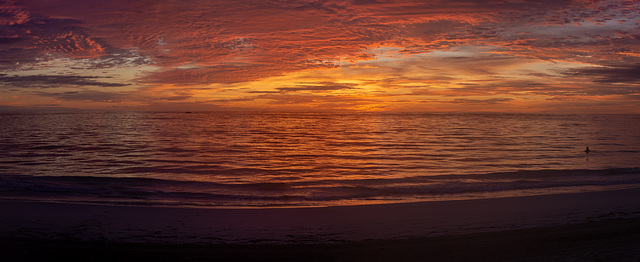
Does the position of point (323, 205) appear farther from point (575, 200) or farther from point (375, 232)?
point (575, 200)

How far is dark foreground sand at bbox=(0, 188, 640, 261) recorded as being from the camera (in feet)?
21.5

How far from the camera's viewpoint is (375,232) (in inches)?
318

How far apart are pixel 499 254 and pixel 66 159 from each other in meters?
22.1

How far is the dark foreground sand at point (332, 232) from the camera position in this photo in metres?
6.56

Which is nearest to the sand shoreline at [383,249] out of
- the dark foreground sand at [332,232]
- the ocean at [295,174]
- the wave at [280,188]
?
the dark foreground sand at [332,232]

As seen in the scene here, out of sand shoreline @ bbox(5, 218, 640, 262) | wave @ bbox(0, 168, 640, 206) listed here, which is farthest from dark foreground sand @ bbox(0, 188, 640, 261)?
wave @ bbox(0, 168, 640, 206)

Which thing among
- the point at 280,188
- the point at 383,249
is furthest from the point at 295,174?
the point at 383,249

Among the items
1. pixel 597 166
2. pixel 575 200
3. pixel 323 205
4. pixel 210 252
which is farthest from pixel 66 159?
pixel 597 166

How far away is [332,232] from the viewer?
319 inches

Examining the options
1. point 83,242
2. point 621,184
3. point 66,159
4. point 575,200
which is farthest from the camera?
point 66,159

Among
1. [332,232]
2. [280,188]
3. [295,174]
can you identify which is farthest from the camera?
[295,174]

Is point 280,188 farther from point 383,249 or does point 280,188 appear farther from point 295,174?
point 383,249

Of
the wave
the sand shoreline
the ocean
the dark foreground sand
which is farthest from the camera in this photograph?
the ocean

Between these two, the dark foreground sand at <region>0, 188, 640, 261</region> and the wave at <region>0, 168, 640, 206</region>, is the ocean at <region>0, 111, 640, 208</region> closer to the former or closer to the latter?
the wave at <region>0, 168, 640, 206</region>
